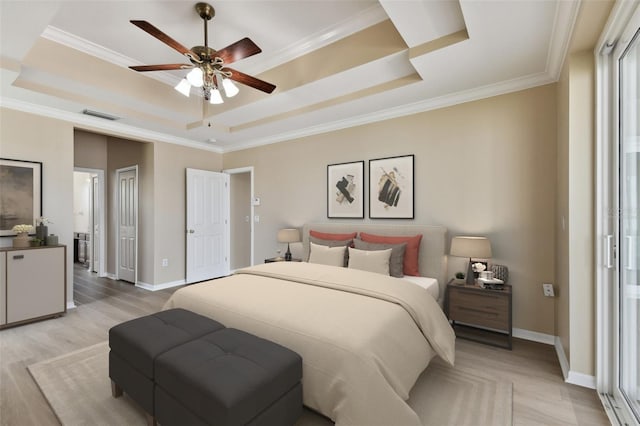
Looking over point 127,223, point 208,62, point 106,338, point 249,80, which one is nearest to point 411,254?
point 249,80

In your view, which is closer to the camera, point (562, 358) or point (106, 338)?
point (562, 358)

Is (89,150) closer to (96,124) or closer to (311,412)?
(96,124)

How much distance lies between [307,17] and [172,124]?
9.27ft

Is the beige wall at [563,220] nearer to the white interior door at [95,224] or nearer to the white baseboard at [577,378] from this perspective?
the white baseboard at [577,378]

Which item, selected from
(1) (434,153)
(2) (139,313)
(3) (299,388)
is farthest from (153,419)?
(1) (434,153)

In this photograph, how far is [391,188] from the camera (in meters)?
3.69

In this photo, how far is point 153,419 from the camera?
1.66m

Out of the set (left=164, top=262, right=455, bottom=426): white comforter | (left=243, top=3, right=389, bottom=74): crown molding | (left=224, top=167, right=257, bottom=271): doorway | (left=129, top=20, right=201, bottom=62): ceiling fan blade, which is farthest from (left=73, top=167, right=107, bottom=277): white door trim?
(left=129, top=20, right=201, bottom=62): ceiling fan blade

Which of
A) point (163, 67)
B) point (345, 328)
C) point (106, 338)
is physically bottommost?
point (106, 338)

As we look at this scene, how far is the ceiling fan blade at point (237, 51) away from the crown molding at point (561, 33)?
2.02 metres

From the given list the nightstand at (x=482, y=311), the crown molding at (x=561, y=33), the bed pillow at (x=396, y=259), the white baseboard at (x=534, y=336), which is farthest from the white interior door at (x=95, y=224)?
the crown molding at (x=561, y=33)

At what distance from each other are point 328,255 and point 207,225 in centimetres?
287

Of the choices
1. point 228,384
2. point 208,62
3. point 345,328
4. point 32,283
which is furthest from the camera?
point 32,283

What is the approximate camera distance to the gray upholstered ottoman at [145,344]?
1.64m
